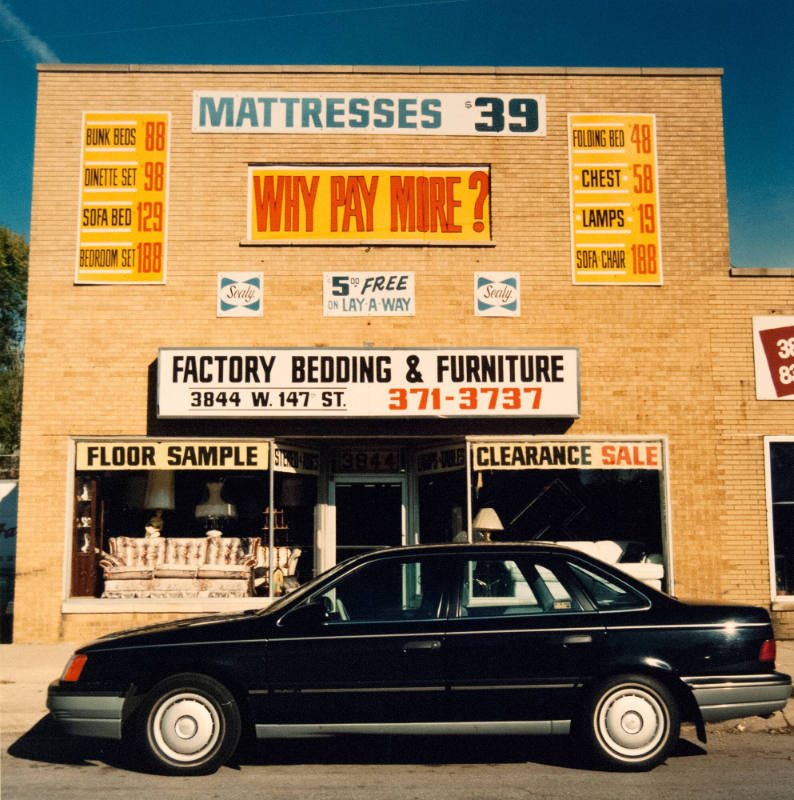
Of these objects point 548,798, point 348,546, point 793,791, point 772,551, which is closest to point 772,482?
point 772,551

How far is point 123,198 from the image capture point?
12.1 meters

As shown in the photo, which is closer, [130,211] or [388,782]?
[388,782]

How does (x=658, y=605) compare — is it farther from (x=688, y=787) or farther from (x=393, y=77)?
(x=393, y=77)

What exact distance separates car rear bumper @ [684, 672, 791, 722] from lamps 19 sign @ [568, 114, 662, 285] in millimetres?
6845

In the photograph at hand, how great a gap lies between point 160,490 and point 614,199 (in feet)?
23.8

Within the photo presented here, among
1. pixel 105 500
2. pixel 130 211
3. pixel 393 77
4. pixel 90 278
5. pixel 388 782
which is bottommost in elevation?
pixel 388 782

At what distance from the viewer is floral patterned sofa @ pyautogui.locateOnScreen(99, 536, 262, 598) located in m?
11.8

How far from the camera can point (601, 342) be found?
11992 millimetres

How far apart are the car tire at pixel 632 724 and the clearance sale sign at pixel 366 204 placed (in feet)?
23.6

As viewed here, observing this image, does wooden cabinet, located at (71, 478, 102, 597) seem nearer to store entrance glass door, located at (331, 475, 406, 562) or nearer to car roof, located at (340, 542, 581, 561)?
store entrance glass door, located at (331, 475, 406, 562)

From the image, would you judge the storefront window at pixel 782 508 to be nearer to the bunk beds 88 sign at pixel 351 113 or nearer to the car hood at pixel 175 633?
the bunk beds 88 sign at pixel 351 113

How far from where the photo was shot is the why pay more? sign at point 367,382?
11.4 m

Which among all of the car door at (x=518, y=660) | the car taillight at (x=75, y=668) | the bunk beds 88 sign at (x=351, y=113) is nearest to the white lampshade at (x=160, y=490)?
the bunk beds 88 sign at (x=351, y=113)

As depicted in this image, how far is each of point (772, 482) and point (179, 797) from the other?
9.03 metres
